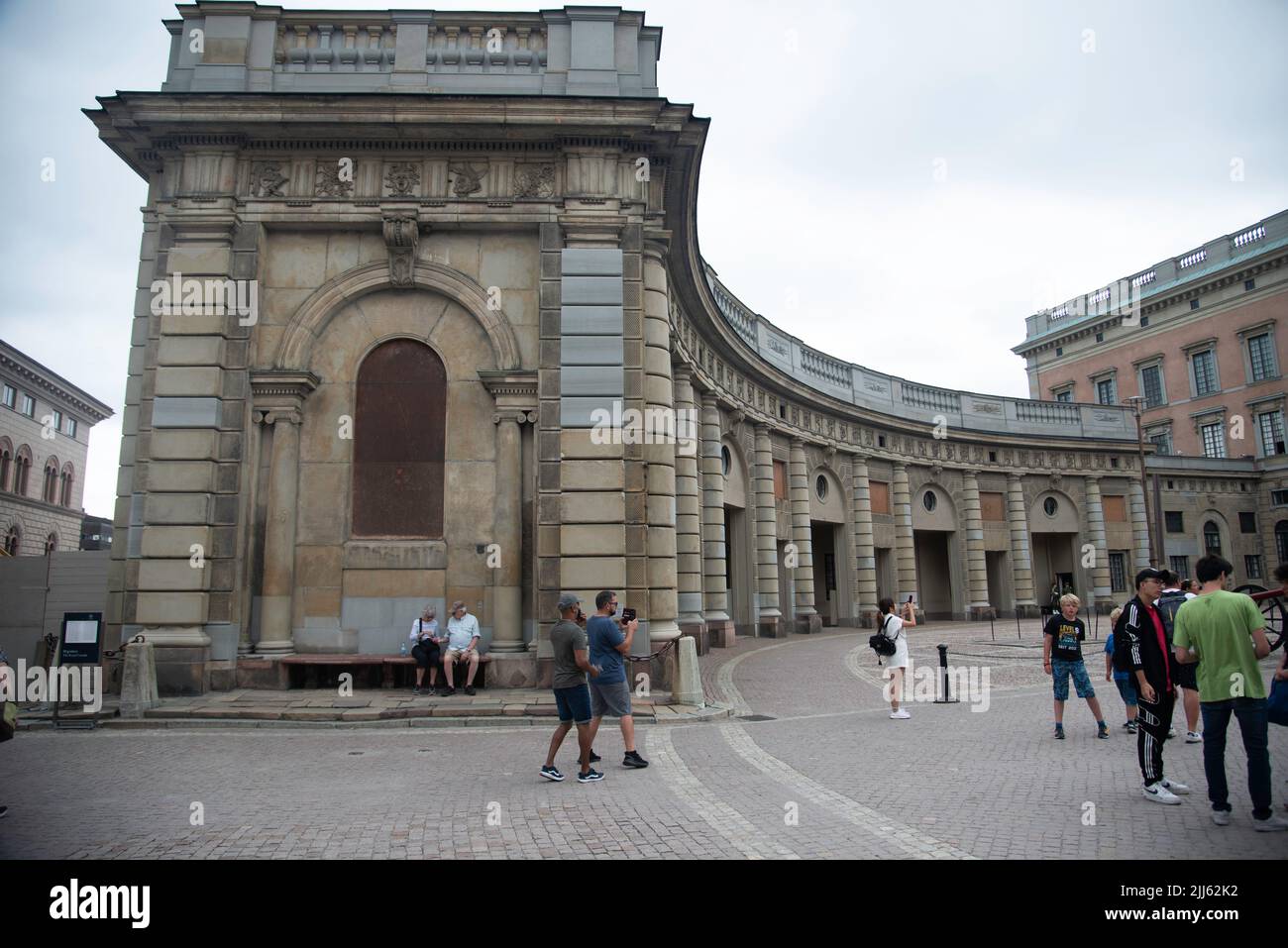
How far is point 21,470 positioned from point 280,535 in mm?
49107

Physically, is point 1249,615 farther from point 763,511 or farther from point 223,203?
point 763,511

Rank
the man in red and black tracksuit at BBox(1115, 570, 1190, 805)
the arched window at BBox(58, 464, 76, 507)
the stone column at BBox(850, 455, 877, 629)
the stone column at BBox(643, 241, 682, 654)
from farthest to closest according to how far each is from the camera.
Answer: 1. the arched window at BBox(58, 464, 76, 507)
2. the stone column at BBox(850, 455, 877, 629)
3. the stone column at BBox(643, 241, 682, 654)
4. the man in red and black tracksuit at BBox(1115, 570, 1190, 805)

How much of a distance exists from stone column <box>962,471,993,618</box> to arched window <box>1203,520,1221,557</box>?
17.7 meters

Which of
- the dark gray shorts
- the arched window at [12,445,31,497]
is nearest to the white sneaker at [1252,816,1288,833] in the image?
the dark gray shorts

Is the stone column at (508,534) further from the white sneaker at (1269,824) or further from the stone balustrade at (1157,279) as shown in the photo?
the stone balustrade at (1157,279)

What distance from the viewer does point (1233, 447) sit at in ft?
163

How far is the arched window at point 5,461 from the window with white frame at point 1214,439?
238 feet

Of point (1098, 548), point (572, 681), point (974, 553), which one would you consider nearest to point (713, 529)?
point (572, 681)

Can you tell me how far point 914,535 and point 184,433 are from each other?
3393 centimetres

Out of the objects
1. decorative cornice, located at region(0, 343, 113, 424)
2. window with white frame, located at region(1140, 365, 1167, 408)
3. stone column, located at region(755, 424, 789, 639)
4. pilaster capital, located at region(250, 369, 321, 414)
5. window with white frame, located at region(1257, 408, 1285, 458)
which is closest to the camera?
pilaster capital, located at region(250, 369, 321, 414)

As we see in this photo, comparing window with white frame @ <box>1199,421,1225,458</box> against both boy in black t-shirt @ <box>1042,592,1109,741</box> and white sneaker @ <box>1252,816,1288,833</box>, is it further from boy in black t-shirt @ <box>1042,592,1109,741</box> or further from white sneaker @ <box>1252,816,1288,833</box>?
white sneaker @ <box>1252,816,1288,833</box>

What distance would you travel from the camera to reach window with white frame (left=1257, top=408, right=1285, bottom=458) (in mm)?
47219

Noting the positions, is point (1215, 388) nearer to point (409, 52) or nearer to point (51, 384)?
point (409, 52)
